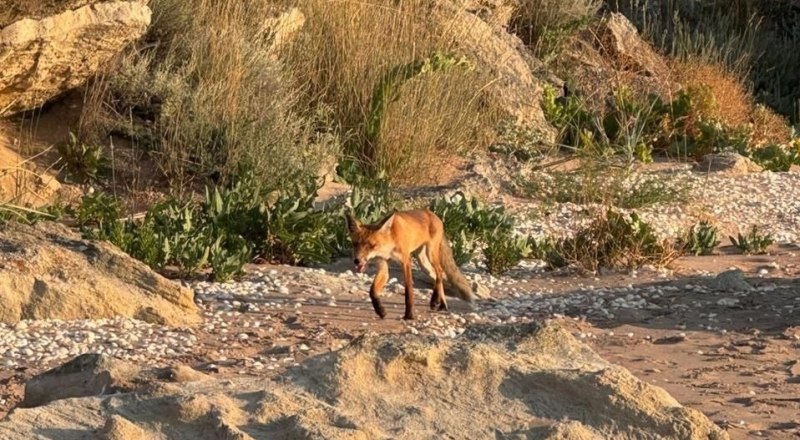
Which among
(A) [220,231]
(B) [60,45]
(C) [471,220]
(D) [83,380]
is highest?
(D) [83,380]

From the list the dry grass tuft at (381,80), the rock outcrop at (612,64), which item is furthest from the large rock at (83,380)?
the rock outcrop at (612,64)

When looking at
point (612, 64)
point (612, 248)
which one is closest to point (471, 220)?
point (612, 248)

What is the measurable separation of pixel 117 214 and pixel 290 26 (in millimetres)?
4020

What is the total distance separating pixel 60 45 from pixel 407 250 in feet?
12.1

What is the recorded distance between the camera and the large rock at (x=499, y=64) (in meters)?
14.5

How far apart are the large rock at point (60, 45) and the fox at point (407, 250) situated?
3.18 m

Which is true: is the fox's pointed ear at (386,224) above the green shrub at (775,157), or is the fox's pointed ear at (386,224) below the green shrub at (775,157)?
above

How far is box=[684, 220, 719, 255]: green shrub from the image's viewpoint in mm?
10625

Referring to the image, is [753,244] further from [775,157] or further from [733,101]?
[733,101]

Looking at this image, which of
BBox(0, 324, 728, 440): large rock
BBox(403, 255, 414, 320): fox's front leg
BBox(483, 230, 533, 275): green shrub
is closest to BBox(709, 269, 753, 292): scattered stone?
BBox(483, 230, 533, 275): green shrub

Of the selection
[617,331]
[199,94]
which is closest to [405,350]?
[617,331]

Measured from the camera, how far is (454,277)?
865 cm

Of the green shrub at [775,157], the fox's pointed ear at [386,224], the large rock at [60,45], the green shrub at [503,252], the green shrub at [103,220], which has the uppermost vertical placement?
the large rock at [60,45]

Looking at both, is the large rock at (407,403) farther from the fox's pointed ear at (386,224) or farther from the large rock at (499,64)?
the large rock at (499,64)
